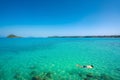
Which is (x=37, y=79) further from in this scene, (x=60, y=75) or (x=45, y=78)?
(x=60, y=75)

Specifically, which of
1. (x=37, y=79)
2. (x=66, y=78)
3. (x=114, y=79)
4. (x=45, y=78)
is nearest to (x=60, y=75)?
(x=66, y=78)

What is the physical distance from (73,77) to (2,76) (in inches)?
218

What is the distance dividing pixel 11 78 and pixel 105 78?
7.04m

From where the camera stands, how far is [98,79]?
25.7 ft

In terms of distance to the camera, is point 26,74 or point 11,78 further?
point 26,74

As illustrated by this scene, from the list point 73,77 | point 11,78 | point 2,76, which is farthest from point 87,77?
point 2,76

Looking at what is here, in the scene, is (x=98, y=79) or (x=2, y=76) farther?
(x=2, y=76)

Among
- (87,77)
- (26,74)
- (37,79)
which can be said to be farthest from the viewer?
(26,74)

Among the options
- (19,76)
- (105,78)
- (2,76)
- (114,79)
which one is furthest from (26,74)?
(114,79)

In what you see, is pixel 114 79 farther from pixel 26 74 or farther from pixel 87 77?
pixel 26 74

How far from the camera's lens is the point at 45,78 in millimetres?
8047

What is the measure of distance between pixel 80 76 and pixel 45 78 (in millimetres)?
2738

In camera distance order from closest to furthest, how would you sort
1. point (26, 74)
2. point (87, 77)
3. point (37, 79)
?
1. point (37, 79)
2. point (87, 77)
3. point (26, 74)

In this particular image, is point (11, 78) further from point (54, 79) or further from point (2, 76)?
point (54, 79)
